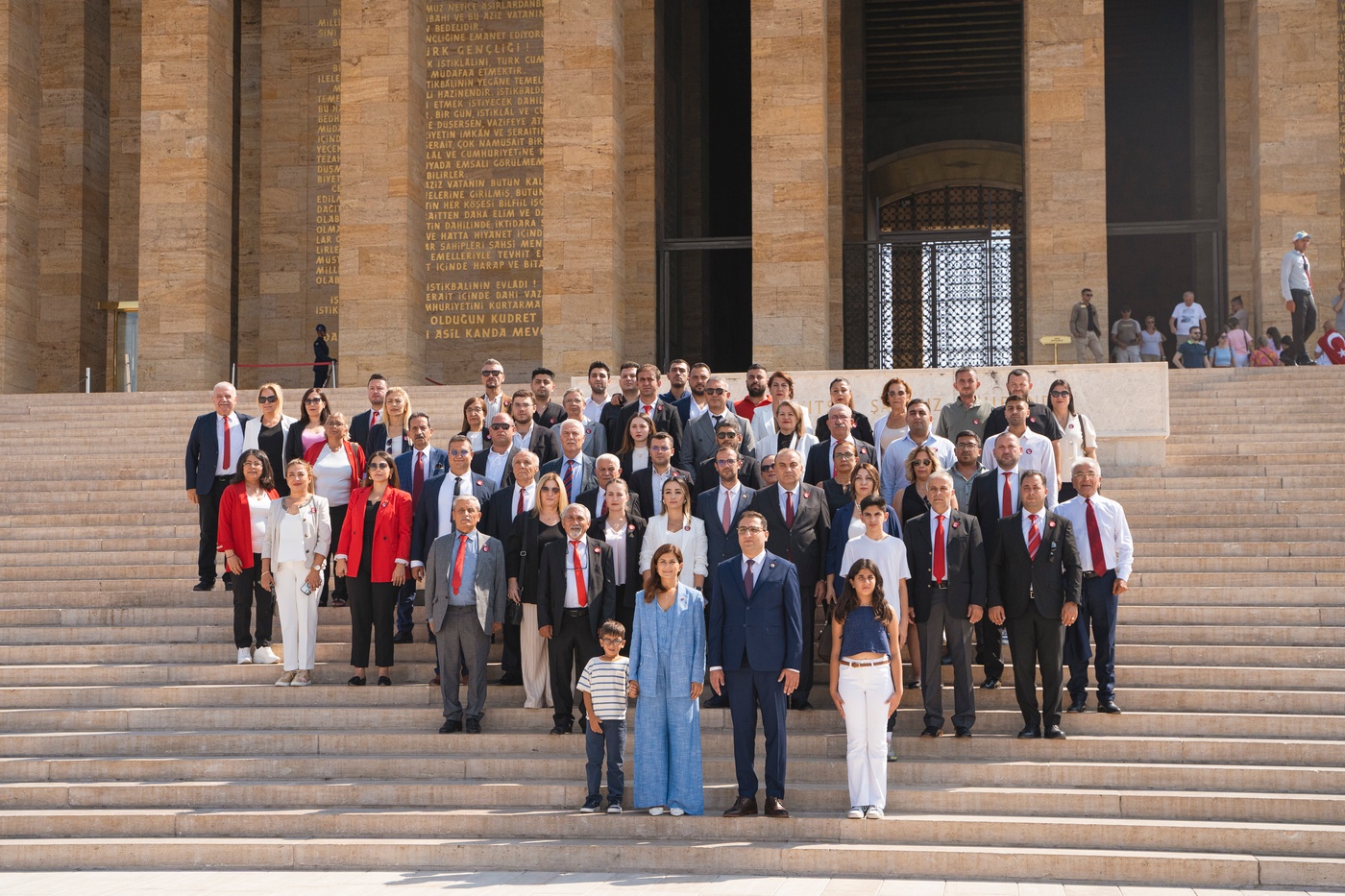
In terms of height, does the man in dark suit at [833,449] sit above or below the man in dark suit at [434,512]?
above

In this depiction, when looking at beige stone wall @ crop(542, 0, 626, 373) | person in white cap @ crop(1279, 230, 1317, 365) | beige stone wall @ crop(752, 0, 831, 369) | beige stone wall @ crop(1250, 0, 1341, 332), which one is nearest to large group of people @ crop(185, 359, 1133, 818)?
person in white cap @ crop(1279, 230, 1317, 365)

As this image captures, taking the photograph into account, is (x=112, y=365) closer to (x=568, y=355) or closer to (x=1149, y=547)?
(x=568, y=355)

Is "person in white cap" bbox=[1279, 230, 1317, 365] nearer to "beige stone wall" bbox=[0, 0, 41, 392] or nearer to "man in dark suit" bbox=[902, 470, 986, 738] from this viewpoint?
"man in dark suit" bbox=[902, 470, 986, 738]

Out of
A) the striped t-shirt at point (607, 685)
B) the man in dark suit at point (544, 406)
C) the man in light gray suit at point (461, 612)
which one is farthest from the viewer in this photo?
the man in dark suit at point (544, 406)

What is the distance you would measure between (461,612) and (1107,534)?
156 inches

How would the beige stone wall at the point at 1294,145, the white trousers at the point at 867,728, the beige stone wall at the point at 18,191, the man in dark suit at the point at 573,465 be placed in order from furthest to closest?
the beige stone wall at the point at 18,191, the beige stone wall at the point at 1294,145, the man in dark suit at the point at 573,465, the white trousers at the point at 867,728

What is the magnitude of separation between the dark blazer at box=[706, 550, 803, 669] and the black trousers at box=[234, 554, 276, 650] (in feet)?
11.8

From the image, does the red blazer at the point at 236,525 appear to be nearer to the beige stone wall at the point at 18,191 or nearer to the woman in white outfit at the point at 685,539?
the woman in white outfit at the point at 685,539

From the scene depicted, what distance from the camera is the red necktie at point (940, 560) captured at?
871cm

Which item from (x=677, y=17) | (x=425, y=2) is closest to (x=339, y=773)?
(x=425, y=2)

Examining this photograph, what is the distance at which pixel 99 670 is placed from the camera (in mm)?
10266

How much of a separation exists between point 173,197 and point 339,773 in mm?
14462

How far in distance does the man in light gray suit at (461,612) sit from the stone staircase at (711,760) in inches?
8.9

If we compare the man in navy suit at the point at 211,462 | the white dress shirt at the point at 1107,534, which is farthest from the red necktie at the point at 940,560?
the man in navy suit at the point at 211,462
